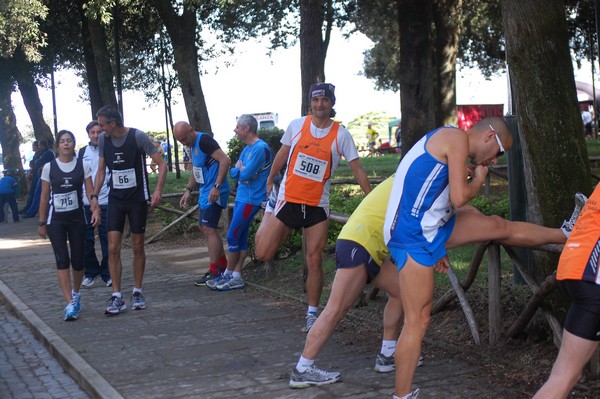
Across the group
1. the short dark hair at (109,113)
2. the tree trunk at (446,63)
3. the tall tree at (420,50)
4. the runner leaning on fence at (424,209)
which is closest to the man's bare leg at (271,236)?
the short dark hair at (109,113)

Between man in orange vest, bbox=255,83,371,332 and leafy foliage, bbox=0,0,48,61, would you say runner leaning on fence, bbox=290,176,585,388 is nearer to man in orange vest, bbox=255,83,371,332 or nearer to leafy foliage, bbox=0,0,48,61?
man in orange vest, bbox=255,83,371,332

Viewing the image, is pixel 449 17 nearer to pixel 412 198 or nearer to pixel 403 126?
pixel 403 126

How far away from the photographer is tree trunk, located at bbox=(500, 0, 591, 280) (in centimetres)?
640

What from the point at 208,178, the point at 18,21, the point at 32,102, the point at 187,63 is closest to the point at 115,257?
the point at 208,178

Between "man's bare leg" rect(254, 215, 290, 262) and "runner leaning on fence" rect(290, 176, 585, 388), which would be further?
"man's bare leg" rect(254, 215, 290, 262)

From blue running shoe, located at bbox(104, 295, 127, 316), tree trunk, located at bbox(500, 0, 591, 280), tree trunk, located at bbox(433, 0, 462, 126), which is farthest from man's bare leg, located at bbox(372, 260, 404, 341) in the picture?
tree trunk, located at bbox(433, 0, 462, 126)

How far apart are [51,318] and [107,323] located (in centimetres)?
83

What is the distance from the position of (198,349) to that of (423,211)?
304 cm

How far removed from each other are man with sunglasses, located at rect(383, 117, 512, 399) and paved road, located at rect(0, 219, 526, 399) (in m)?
0.69

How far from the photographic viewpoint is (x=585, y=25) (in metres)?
29.0

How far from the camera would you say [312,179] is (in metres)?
7.79

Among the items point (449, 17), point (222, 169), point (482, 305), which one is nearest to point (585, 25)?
point (449, 17)

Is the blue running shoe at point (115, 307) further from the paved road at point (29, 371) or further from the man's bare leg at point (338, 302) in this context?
the man's bare leg at point (338, 302)

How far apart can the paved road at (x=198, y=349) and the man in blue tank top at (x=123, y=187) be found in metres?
0.46
